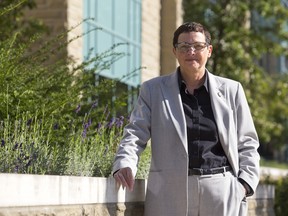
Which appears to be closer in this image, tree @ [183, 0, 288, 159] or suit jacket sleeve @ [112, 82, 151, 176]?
suit jacket sleeve @ [112, 82, 151, 176]

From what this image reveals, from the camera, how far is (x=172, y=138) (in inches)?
208

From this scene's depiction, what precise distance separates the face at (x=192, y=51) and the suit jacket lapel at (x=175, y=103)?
0.48ft

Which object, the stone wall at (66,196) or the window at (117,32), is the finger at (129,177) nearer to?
the stone wall at (66,196)

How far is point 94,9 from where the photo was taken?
1375cm

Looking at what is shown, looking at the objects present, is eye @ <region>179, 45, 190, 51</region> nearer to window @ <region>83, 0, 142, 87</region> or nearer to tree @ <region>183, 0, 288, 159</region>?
window @ <region>83, 0, 142, 87</region>

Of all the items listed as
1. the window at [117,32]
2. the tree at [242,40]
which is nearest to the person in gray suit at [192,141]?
the window at [117,32]

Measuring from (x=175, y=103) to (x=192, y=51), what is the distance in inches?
13.8

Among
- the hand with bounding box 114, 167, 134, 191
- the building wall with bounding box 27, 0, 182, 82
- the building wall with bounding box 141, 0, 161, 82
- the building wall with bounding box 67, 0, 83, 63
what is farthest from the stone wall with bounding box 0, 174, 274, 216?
the building wall with bounding box 141, 0, 161, 82

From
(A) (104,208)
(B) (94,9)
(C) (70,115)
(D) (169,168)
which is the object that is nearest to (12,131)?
(C) (70,115)

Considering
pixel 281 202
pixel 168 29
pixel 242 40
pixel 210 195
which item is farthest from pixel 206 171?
pixel 242 40

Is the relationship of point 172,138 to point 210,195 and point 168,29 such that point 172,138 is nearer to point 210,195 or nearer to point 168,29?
point 210,195

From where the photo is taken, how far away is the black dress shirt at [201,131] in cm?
522

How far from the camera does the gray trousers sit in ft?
17.0

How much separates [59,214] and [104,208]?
560 millimetres
